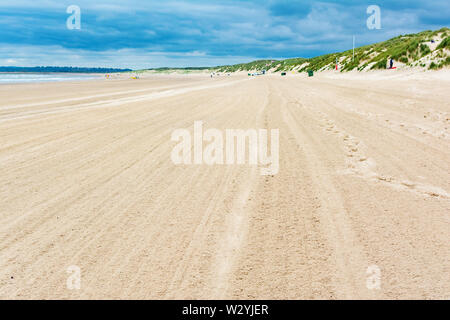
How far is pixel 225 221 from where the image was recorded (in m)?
3.41

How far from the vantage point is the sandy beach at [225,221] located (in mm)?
2449

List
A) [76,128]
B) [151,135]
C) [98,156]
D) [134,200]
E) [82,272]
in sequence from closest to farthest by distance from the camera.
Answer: [82,272] → [134,200] → [98,156] → [151,135] → [76,128]

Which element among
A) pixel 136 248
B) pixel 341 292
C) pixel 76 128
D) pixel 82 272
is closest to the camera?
pixel 341 292

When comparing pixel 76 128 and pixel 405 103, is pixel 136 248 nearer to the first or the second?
pixel 76 128

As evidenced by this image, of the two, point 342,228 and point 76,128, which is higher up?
point 76,128

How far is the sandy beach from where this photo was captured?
2.45 meters

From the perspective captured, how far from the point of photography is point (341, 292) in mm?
2352

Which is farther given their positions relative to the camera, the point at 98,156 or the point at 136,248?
the point at 98,156

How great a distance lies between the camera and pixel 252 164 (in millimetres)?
5363
